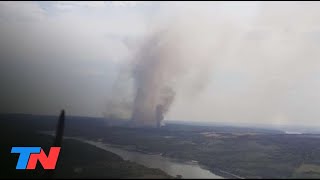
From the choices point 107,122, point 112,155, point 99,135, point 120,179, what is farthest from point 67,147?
point 107,122

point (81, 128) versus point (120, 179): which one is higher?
point (81, 128)

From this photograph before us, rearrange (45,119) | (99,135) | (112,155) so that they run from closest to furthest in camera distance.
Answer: (112,155)
(45,119)
(99,135)

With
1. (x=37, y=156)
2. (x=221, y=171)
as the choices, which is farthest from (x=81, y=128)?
(x=221, y=171)

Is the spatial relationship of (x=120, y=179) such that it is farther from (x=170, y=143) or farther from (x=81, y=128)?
(x=170, y=143)

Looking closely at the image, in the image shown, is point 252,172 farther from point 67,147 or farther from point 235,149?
point 67,147

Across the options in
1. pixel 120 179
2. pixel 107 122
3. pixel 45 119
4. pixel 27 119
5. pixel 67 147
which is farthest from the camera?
pixel 107 122

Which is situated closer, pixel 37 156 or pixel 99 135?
pixel 37 156

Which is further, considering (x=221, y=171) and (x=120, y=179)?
(x=221, y=171)

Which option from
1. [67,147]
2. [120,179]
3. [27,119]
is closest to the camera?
[120,179]

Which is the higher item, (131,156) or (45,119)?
(45,119)
